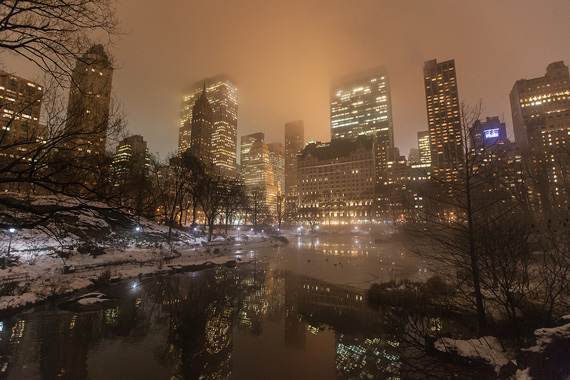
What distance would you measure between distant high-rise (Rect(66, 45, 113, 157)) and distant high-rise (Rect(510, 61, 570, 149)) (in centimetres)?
14824

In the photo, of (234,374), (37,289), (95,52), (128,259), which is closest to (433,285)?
(234,374)

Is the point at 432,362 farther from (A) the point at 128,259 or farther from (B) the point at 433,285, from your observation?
(A) the point at 128,259

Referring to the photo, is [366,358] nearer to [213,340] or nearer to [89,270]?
[213,340]

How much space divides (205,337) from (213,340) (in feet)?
1.66

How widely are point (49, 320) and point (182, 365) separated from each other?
884 centimetres

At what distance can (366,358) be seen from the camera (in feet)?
35.2

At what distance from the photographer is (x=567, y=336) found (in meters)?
7.73

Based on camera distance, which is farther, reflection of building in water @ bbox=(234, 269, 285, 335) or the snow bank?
reflection of building in water @ bbox=(234, 269, 285, 335)

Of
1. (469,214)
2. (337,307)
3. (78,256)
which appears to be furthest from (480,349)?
(78,256)

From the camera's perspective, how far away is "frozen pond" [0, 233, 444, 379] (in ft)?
31.4

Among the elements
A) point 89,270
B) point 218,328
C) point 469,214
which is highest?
point 469,214

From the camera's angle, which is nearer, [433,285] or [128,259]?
[433,285]

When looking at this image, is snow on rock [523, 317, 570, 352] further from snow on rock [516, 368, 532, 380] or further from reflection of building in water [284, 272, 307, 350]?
reflection of building in water [284, 272, 307, 350]

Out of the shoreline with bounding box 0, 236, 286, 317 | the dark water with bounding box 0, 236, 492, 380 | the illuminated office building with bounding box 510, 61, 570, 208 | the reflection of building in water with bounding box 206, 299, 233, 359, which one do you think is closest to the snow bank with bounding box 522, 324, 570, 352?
the dark water with bounding box 0, 236, 492, 380
